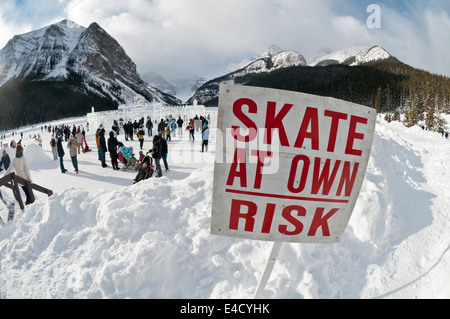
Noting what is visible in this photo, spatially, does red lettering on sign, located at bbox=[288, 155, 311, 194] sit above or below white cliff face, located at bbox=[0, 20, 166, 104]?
below

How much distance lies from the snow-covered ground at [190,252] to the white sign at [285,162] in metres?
2.26

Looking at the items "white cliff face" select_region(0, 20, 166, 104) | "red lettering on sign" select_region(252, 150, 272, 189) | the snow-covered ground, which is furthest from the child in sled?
"white cliff face" select_region(0, 20, 166, 104)

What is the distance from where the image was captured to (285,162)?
6.18ft

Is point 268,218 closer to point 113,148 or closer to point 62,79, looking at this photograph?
point 113,148

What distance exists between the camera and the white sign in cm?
182

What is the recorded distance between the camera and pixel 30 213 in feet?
18.6

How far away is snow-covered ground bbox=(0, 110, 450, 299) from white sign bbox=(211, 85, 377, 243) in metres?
2.26

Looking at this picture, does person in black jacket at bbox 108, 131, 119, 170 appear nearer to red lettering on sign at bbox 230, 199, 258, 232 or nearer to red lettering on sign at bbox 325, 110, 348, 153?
red lettering on sign at bbox 230, 199, 258, 232

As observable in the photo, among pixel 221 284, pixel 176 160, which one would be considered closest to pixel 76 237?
pixel 221 284

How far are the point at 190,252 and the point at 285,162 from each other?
3198 mm

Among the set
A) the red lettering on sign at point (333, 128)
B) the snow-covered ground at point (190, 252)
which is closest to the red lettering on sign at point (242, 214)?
the red lettering on sign at point (333, 128)

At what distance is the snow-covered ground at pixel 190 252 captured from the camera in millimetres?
3869

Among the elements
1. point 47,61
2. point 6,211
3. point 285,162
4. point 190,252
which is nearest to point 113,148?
point 6,211
